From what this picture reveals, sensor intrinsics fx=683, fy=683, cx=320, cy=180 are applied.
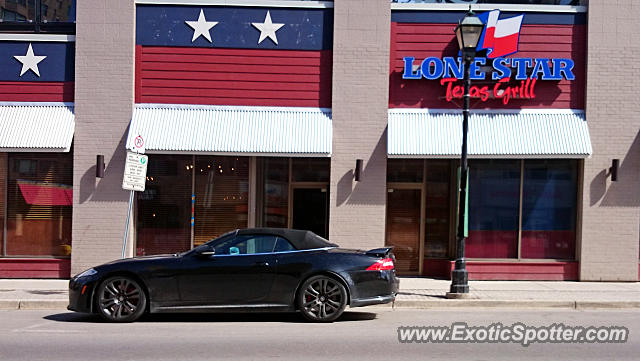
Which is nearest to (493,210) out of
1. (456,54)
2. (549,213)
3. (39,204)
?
(549,213)

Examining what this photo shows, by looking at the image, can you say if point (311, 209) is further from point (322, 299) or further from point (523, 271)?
point (322, 299)

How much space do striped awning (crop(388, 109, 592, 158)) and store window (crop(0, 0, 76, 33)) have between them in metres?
7.90

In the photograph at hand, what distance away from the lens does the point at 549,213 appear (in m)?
15.7

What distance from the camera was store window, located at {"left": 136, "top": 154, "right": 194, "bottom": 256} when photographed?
51.8 ft

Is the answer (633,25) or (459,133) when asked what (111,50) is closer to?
(459,133)

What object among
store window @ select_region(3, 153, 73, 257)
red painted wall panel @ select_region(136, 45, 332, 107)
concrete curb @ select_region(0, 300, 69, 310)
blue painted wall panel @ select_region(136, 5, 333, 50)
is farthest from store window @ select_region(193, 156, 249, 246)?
concrete curb @ select_region(0, 300, 69, 310)

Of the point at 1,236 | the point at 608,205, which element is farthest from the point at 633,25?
the point at 1,236

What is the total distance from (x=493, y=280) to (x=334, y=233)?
3.79 meters

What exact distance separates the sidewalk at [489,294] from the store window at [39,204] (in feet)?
2.87

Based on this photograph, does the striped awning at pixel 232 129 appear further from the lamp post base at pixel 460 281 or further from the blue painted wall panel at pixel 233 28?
the lamp post base at pixel 460 281

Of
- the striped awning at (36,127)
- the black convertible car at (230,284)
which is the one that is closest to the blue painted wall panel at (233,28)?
the striped awning at (36,127)

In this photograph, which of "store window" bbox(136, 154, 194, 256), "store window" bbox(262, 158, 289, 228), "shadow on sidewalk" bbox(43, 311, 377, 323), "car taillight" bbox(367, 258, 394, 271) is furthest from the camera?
"store window" bbox(262, 158, 289, 228)

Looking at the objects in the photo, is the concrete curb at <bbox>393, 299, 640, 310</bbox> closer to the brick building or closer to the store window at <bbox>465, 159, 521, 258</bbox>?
the brick building

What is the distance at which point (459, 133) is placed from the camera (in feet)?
50.3
